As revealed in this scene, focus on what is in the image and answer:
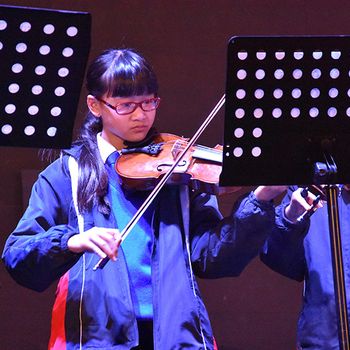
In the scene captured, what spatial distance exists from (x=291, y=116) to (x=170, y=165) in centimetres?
44

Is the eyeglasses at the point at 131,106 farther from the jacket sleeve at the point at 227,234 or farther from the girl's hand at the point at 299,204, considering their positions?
the girl's hand at the point at 299,204

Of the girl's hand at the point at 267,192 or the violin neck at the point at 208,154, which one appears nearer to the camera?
the girl's hand at the point at 267,192

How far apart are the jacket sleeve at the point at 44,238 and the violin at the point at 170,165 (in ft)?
0.62

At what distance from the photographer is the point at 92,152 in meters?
2.35

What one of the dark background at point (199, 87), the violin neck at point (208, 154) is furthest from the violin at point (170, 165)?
the dark background at point (199, 87)

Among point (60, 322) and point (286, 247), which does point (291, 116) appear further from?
point (60, 322)

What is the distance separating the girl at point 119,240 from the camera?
210 centimetres

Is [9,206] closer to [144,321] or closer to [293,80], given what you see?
[144,321]

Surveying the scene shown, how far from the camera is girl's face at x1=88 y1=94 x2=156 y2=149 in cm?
232

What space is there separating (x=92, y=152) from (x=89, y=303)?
1.50 ft

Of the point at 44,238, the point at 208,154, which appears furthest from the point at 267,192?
the point at 44,238

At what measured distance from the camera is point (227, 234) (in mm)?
2162

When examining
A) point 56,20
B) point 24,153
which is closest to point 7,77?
point 56,20

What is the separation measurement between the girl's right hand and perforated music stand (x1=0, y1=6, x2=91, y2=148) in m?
0.24
